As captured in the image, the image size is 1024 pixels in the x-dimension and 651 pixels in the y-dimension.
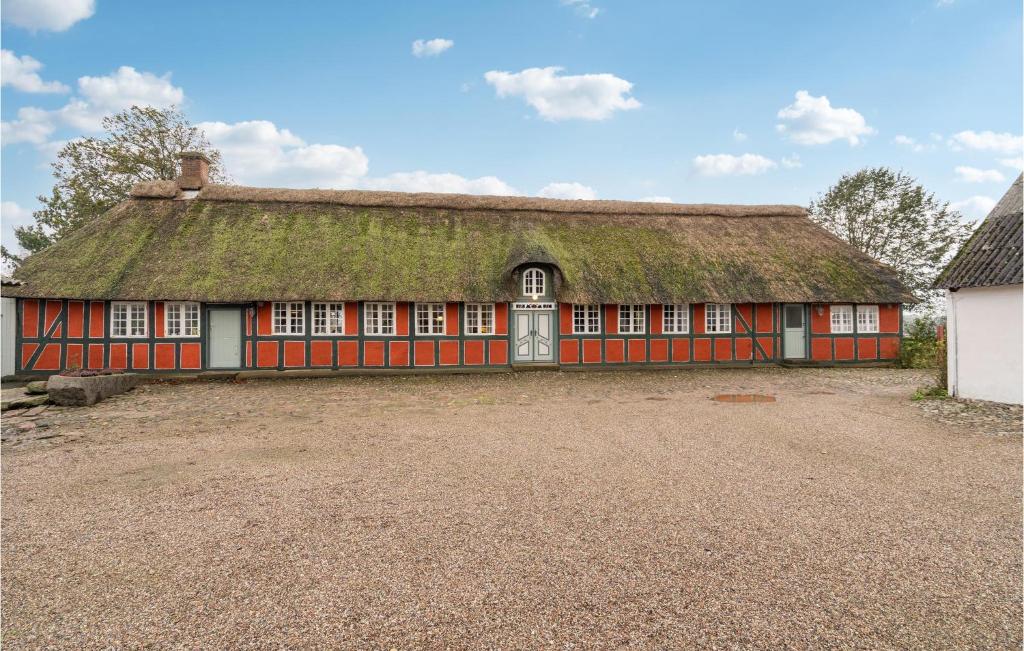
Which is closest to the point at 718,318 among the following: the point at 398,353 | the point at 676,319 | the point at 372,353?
the point at 676,319

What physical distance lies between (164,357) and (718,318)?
17113 mm

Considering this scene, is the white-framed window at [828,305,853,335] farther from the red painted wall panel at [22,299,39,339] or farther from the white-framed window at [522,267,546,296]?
the red painted wall panel at [22,299,39,339]

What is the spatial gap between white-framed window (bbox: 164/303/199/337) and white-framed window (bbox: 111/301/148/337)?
56 cm

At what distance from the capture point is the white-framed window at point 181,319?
14188mm

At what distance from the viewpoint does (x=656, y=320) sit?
16.4 metres

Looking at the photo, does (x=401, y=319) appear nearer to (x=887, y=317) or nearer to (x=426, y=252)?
(x=426, y=252)

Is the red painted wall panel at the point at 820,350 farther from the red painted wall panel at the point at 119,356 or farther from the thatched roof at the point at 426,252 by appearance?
the red painted wall panel at the point at 119,356

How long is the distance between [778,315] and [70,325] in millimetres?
21454

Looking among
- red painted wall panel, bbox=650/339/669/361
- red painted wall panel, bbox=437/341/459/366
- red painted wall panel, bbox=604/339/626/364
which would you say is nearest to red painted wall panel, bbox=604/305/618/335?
Answer: red painted wall panel, bbox=604/339/626/364

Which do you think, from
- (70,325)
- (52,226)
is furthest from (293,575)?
(52,226)

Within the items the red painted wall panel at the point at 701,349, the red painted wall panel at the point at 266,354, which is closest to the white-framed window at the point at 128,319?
the red painted wall panel at the point at 266,354

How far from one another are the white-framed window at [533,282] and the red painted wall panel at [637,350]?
11.4ft

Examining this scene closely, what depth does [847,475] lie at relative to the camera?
5.58 meters

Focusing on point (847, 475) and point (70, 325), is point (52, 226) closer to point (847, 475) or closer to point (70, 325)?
point (70, 325)
